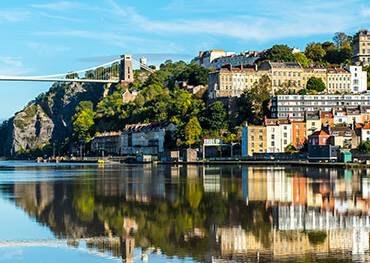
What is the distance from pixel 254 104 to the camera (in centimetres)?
6053

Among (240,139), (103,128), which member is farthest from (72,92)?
(240,139)

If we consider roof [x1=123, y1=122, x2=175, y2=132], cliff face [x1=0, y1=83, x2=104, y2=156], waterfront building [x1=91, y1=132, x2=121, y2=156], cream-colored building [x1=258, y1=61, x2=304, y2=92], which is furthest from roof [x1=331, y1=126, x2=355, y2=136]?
cliff face [x1=0, y1=83, x2=104, y2=156]

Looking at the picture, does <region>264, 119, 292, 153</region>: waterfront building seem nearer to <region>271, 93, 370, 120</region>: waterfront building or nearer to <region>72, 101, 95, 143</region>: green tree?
<region>271, 93, 370, 120</region>: waterfront building

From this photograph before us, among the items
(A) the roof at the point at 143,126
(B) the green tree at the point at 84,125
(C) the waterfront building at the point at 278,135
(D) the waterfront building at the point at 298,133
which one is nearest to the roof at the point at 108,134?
(A) the roof at the point at 143,126

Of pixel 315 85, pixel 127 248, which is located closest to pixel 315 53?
pixel 315 85

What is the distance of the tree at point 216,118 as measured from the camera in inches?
2396

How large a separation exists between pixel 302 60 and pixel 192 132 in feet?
60.6

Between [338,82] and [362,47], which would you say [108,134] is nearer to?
[338,82]

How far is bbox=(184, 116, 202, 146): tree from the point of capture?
2382 inches

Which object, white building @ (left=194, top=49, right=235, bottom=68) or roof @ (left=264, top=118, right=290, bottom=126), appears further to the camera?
white building @ (left=194, top=49, right=235, bottom=68)

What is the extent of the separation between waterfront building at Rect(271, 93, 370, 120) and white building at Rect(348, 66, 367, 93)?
7.88 m

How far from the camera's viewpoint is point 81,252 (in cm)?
1152

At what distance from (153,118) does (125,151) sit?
508 cm

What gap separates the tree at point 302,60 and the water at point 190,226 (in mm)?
50644
